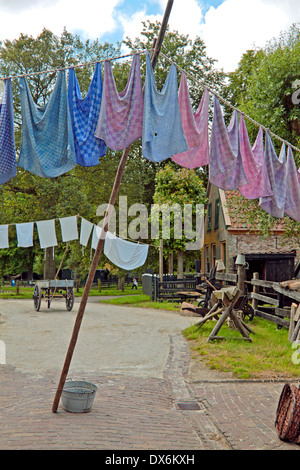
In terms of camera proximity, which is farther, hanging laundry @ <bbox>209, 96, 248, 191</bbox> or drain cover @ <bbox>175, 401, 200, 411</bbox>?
hanging laundry @ <bbox>209, 96, 248, 191</bbox>

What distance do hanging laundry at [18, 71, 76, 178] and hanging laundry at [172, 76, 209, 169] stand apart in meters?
1.64

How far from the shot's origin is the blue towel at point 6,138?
232 inches

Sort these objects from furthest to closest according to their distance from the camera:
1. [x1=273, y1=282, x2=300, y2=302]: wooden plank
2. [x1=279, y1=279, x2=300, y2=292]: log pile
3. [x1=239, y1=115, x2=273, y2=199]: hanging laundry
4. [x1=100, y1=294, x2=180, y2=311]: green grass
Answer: [x1=100, y1=294, x2=180, y2=311]: green grass
[x1=279, y1=279, x2=300, y2=292]: log pile
[x1=273, y1=282, x2=300, y2=302]: wooden plank
[x1=239, y1=115, x2=273, y2=199]: hanging laundry

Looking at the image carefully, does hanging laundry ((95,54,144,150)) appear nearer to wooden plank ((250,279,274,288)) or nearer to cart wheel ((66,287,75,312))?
wooden plank ((250,279,274,288))

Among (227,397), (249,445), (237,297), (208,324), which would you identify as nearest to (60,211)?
(208,324)

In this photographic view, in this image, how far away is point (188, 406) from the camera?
6270 mm

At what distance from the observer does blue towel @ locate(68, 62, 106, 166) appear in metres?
5.88

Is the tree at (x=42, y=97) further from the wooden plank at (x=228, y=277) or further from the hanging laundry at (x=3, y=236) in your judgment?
the wooden plank at (x=228, y=277)

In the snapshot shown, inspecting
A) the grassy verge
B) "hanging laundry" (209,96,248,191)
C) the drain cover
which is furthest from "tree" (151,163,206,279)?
the drain cover

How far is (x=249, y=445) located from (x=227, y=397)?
1845mm

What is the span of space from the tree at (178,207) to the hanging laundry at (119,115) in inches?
663

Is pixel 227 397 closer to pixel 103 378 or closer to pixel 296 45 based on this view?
pixel 103 378

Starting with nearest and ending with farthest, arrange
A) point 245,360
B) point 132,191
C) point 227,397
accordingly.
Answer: point 227,397, point 245,360, point 132,191

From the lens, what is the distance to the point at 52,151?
5.90 meters
